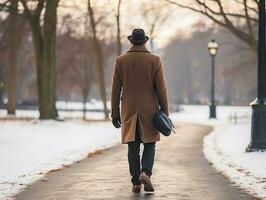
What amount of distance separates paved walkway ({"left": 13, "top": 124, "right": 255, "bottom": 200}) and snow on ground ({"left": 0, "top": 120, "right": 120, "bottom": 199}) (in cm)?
36

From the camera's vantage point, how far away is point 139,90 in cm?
760

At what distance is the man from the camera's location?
7.59 meters

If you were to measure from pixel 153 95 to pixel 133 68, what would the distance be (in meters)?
0.41

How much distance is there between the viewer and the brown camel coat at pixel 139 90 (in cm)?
759

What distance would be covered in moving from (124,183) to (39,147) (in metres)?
6.80

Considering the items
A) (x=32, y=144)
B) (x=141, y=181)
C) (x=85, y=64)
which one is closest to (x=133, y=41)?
(x=141, y=181)

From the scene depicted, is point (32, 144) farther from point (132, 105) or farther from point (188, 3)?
point (188, 3)

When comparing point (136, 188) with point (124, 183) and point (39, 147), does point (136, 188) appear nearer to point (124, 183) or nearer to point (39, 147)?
point (124, 183)

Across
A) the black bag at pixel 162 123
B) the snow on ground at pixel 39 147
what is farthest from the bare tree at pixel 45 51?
the black bag at pixel 162 123

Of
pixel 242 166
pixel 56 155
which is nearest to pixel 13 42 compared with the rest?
pixel 56 155

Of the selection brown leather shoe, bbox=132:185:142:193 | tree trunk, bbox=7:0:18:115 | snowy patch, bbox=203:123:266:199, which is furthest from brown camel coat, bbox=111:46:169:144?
tree trunk, bbox=7:0:18:115

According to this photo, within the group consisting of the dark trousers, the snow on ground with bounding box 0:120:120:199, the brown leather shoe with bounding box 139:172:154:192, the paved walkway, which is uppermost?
the dark trousers

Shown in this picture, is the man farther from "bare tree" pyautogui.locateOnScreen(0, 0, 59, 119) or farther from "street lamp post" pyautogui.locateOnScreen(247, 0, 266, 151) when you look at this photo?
"bare tree" pyautogui.locateOnScreen(0, 0, 59, 119)

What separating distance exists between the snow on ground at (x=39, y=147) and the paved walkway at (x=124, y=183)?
0.36 m
